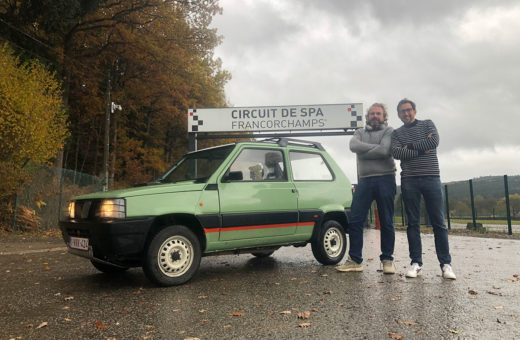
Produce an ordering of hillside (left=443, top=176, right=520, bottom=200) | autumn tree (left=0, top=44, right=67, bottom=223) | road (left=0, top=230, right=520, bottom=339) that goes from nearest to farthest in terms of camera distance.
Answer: road (left=0, top=230, right=520, bottom=339) → hillside (left=443, top=176, right=520, bottom=200) → autumn tree (left=0, top=44, right=67, bottom=223)

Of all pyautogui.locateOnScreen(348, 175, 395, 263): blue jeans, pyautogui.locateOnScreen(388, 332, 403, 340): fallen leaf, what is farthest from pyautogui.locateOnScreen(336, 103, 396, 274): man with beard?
pyautogui.locateOnScreen(388, 332, 403, 340): fallen leaf

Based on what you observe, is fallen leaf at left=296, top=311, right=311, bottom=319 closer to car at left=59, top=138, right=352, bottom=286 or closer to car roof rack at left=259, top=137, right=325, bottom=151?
car at left=59, top=138, right=352, bottom=286

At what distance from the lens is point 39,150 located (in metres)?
13.0

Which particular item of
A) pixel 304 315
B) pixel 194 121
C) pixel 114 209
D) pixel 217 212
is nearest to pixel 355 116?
pixel 194 121

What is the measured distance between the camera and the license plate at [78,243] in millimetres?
4371

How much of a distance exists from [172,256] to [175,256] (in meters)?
0.04

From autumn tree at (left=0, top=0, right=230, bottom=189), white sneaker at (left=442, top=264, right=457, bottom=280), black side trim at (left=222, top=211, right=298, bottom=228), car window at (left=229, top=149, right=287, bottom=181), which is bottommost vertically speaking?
white sneaker at (left=442, top=264, right=457, bottom=280)

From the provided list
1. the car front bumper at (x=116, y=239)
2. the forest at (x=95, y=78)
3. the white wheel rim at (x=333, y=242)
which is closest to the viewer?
the car front bumper at (x=116, y=239)

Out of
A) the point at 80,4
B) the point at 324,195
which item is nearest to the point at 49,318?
the point at 324,195

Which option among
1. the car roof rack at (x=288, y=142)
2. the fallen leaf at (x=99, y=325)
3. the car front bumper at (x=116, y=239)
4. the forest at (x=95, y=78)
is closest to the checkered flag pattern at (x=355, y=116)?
the forest at (x=95, y=78)

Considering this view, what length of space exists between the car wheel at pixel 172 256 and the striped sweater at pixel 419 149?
9.39 feet

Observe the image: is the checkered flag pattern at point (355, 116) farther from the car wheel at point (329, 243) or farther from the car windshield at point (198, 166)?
the car windshield at point (198, 166)

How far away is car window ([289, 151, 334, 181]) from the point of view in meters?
5.76

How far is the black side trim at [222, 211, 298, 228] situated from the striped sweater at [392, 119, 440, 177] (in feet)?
5.32
